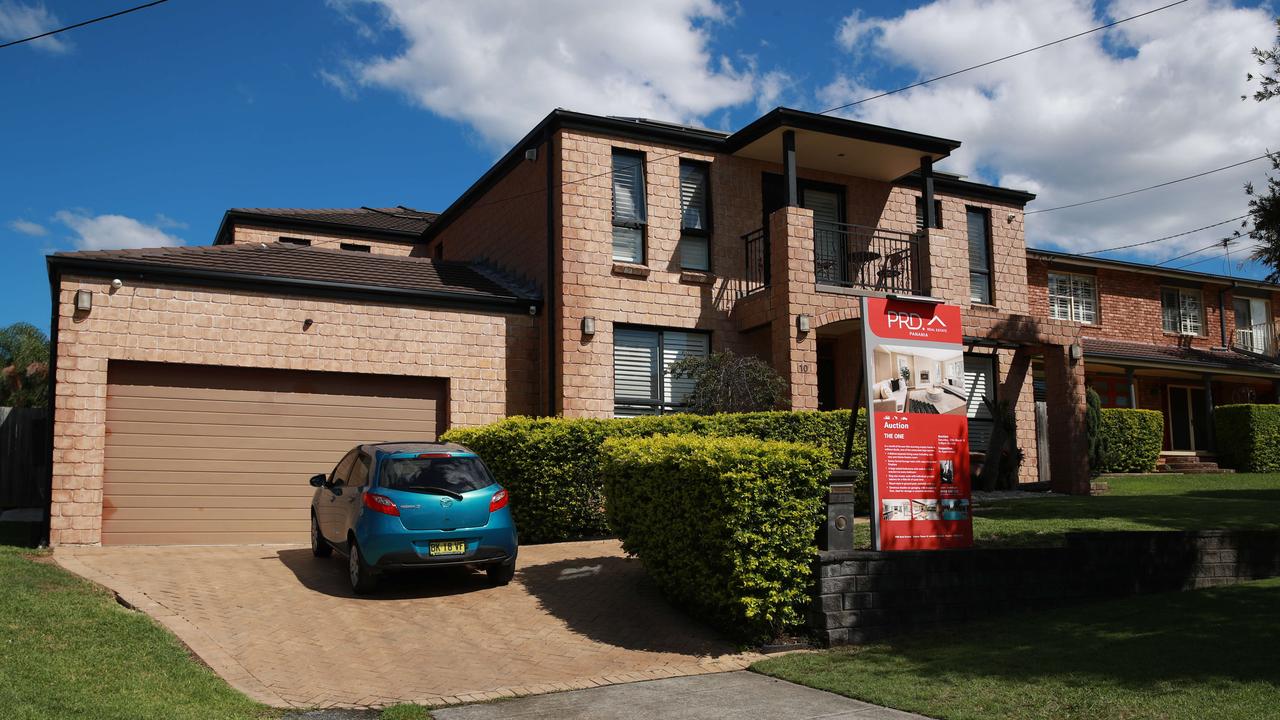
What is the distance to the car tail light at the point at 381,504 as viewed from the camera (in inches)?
407

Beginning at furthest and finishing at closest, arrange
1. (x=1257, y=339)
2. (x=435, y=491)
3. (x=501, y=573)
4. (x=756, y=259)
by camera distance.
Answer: (x=1257, y=339), (x=756, y=259), (x=501, y=573), (x=435, y=491)

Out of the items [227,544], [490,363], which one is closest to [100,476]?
[227,544]

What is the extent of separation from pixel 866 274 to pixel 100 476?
13290mm

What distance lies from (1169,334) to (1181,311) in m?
1.53

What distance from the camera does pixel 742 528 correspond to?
29.0 feet

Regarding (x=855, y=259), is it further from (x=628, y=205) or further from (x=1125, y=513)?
(x=1125, y=513)

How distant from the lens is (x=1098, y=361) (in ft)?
84.4

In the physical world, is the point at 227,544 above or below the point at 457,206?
below

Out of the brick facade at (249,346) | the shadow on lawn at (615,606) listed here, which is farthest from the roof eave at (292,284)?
the shadow on lawn at (615,606)

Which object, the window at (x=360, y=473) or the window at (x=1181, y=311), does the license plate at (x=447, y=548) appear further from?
the window at (x=1181, y=311)

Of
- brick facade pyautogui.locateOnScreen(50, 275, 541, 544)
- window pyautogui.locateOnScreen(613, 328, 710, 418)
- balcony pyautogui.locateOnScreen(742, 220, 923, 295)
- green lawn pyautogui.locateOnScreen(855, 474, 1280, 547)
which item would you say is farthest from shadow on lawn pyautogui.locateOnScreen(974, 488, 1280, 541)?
brick facade pyautogui.locateOnScreen(50, 275, 541, 544)

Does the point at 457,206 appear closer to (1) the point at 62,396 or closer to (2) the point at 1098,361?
(1) the point at 62,396

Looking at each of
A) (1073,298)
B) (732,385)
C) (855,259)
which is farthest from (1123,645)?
(1073,298)

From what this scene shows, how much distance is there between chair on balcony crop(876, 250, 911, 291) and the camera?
61.7ft
